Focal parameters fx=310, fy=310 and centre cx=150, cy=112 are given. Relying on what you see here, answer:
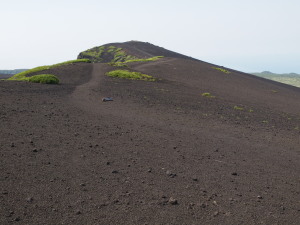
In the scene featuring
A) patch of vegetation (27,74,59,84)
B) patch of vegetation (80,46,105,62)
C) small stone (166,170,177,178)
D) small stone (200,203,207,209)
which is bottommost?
small stone (200,203,207,209)

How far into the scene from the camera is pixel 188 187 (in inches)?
342

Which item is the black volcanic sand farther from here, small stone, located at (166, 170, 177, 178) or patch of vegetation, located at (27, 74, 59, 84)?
patch of vegetation, located at (27, 74, 59, 84)

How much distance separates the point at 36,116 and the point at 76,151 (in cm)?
479

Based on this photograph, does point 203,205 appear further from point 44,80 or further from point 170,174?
point 44,80

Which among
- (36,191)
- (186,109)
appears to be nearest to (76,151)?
(36,191)

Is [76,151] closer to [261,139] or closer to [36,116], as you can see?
[36,116]

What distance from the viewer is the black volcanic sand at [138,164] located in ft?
23.8

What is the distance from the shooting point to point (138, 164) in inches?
393

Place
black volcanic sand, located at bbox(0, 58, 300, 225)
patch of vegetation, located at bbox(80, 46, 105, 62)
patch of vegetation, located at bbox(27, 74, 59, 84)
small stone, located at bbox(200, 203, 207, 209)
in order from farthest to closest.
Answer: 1. patch of vegetation, located at bbox(80, 46, 105, 62)
2. patch of vegetation, located at bbox(27, 74, 59, 84)
3. small stone, located at bbox(200, 203, 207, 209)
4. black volcanic sand, located at bbox(0, 58, 300, 225)

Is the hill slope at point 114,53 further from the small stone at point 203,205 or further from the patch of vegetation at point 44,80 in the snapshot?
the small stone at point 203,205

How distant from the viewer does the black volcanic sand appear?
727 centimetres

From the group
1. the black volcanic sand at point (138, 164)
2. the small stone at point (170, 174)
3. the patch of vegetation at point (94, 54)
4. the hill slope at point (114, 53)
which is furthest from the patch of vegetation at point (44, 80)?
the patch of vegetation at point (94, 54)

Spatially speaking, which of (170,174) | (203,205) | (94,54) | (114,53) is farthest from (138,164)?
(94,54)

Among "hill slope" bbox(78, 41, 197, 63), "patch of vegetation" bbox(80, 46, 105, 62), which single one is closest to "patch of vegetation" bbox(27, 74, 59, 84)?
"hill slope" bbox(78, 41, 197, 63)
